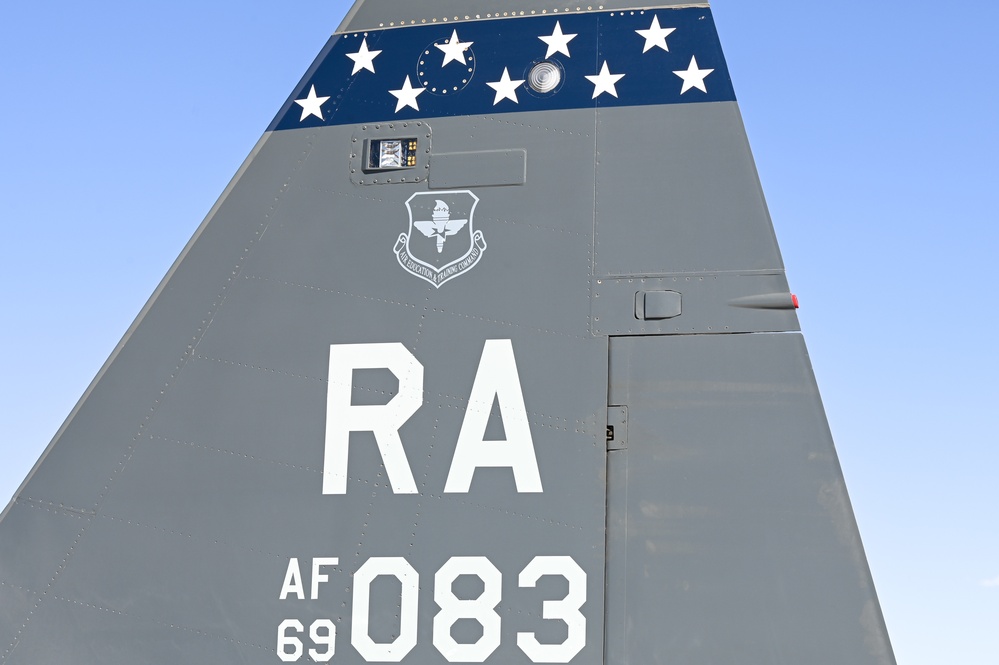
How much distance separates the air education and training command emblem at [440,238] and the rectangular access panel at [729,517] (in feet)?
2.53

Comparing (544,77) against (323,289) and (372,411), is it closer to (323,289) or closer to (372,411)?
(323,289)

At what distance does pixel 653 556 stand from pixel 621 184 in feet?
4.97

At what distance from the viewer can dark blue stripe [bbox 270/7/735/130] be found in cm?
Result: 465

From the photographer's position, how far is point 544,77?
479 centimetres

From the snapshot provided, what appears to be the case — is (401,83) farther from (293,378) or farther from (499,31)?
(293,378)

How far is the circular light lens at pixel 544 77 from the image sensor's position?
15.7 feet

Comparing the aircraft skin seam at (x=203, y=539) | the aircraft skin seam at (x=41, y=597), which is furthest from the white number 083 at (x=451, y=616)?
the aircraft skin seam at (x=41, y=597)

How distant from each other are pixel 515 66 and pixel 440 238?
843 mm

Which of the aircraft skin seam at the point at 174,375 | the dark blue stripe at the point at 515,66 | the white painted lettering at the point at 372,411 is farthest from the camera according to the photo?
the dark blue stripe at the point at 515,66

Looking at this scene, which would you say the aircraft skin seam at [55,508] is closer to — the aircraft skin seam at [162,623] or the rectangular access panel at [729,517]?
the aircraft skin seam at [162,623]

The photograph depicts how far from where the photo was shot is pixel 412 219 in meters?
4.74

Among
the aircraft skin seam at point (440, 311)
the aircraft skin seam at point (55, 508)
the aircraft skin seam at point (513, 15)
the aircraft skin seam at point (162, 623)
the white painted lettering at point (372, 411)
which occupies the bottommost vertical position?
the aircraft skin seam at point (162, 623)

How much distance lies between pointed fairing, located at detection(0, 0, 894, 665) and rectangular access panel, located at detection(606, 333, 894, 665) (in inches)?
0.4

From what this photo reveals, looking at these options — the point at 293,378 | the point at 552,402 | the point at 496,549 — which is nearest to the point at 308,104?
the point at 293,378
